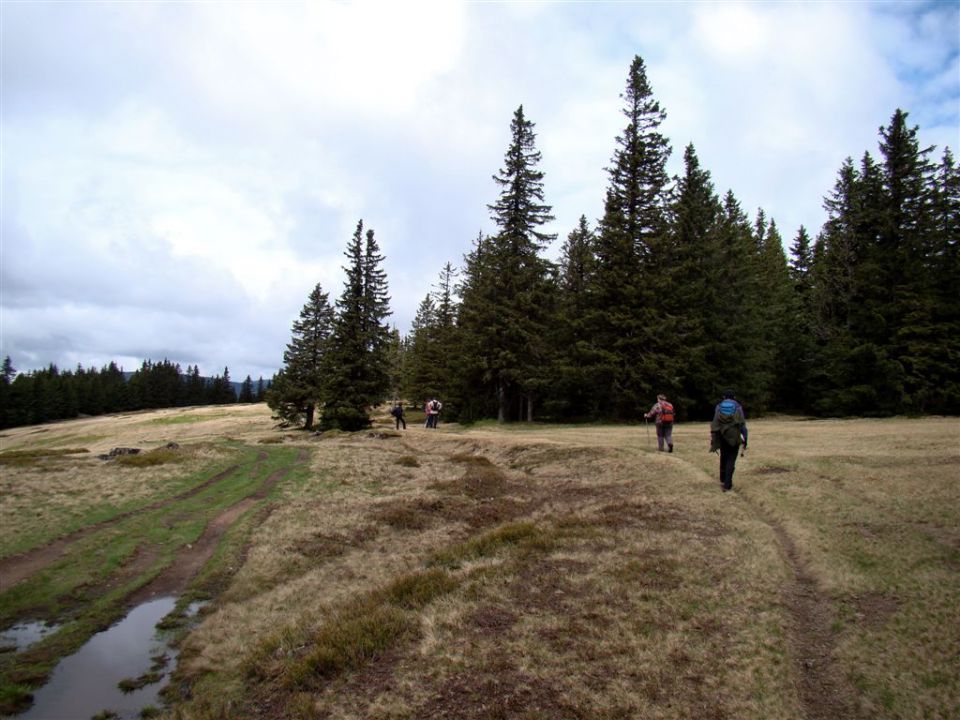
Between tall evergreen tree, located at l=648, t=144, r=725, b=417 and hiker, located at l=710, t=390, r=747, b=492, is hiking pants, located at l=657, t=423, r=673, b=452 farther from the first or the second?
tall evergreen tree, located at l=648, t=144, r=725, b=417

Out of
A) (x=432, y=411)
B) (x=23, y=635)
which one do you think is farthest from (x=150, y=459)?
(x=432, y=411)

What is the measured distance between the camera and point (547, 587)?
8.73m

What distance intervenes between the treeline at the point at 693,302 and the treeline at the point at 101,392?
267 feet

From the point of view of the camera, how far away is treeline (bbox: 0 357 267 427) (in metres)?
101

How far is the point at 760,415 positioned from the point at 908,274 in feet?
45.2

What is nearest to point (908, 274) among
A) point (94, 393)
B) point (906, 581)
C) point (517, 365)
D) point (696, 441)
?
point (696, 441)

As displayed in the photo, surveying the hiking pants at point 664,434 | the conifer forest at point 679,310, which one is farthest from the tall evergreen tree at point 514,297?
the hiking pants at point 664,434

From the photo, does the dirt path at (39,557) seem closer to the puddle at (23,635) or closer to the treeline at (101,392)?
the puddle at (23,635)

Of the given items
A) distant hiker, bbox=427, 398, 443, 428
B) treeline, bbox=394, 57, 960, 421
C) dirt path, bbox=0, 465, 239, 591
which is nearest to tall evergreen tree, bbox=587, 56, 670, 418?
treeline, bbox=394, 57, 960, 421

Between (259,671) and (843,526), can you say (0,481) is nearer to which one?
(259,671)

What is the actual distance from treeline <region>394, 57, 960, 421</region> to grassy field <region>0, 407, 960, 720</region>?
17.7 metres

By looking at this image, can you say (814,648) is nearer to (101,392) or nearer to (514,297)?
(514,297)

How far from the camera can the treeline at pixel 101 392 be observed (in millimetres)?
101062

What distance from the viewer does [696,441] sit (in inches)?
934
